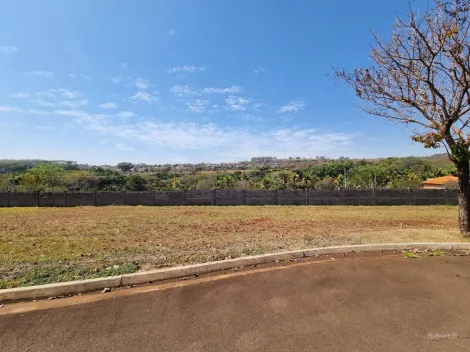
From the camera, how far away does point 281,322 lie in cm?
313

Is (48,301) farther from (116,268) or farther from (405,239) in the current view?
(405,239)

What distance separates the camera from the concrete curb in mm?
3809

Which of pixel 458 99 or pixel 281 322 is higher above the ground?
pixel 458 99

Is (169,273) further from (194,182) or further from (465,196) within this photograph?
(194,182)

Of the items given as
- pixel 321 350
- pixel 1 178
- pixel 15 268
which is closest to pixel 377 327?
pixel 321 350

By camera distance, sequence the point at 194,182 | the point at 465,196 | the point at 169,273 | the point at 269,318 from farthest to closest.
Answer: the point at 194,182, the point at 465,196, the point at 169,273, the point at 269,318

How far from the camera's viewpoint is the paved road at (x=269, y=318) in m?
2.77

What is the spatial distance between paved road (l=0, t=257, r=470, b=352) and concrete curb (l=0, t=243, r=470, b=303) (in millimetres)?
525

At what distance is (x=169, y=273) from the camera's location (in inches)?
178

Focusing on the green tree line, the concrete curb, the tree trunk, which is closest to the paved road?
the concrete curb

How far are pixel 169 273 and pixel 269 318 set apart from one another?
189cm

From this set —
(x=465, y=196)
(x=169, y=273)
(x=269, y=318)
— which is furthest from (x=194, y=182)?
(x=269, y=318)

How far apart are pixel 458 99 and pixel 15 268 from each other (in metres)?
11.0

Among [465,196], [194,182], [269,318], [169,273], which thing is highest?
[194,182]
